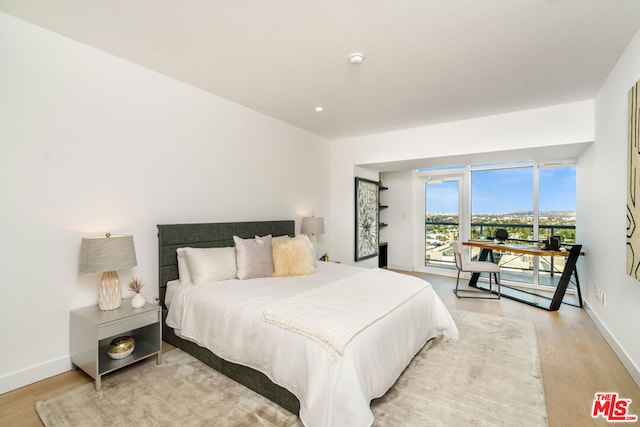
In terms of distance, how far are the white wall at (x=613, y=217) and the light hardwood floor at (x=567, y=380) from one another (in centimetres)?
12

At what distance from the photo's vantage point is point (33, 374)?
2176 mm

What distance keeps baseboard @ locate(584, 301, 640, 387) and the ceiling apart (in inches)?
98.9

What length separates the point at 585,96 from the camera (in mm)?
3320

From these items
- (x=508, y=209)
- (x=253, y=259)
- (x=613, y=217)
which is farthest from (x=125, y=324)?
(x=508, y=209)

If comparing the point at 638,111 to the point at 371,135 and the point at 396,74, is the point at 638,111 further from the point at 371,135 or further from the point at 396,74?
the point at 371,135

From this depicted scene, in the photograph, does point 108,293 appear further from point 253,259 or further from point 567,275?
point 567,275

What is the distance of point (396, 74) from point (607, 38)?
5.15 feet

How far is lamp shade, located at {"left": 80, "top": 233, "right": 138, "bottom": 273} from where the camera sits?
2.19 m

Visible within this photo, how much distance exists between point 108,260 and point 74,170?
827 mm

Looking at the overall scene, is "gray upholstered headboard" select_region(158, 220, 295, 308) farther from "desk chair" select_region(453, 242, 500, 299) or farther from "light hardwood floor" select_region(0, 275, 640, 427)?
"desk chair" select_region(453, 242, 500, 299)

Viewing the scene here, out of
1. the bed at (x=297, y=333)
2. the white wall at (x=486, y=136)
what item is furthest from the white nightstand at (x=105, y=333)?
the white wall at (x=486, y=136)

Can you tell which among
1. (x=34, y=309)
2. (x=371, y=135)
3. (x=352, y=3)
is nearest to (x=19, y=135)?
(x=34, y=309)

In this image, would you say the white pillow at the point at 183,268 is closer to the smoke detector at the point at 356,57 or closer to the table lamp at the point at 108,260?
the table lamp at the point at 108,260

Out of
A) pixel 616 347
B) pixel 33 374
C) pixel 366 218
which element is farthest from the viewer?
pixel 366 218
